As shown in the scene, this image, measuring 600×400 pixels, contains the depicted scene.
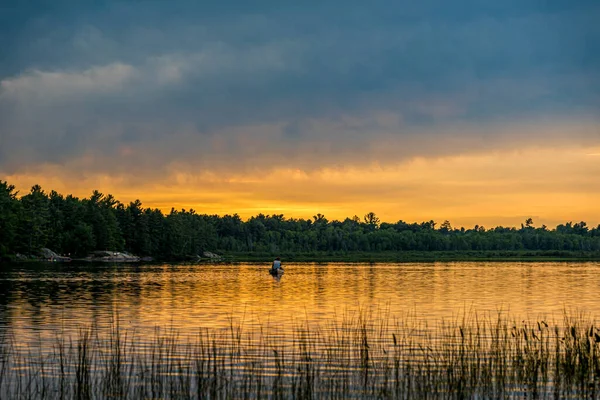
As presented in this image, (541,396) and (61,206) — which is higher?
(61,206)

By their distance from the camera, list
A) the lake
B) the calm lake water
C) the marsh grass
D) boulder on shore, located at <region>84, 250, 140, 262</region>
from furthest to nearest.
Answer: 1. boulder on shore, located at <region>84, 250, 140, 262</region>
2. the calm lake water
3. the lake
4. the marsh grass

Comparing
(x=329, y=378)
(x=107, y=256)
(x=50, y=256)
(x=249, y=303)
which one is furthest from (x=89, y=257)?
(x=329, y=378)

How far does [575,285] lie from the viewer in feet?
244

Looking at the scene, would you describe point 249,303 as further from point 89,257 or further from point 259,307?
point 89,257

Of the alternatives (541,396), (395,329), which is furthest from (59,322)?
(541,396)

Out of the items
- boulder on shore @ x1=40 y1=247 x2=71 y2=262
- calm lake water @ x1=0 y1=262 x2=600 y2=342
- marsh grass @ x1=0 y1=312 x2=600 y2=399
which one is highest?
boulder on shore @ x1=40 y1=247 x2=71 y2=262

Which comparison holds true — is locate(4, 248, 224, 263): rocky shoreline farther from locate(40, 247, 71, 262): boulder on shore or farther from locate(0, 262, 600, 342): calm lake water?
locate(0, 262, 600, 342): calm lake water

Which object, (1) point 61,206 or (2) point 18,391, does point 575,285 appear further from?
(1) point 61,206

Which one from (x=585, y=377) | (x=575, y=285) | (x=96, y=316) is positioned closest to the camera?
(x=585, y=377)

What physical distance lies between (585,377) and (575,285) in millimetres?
57799

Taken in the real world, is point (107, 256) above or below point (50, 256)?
below

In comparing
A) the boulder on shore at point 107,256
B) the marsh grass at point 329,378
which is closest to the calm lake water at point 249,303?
the marsh grass at point 329,378

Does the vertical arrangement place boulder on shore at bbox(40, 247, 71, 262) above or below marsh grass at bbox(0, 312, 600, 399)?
above

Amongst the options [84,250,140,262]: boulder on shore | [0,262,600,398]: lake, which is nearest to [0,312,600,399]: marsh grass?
[0,262,600,398]: lake
